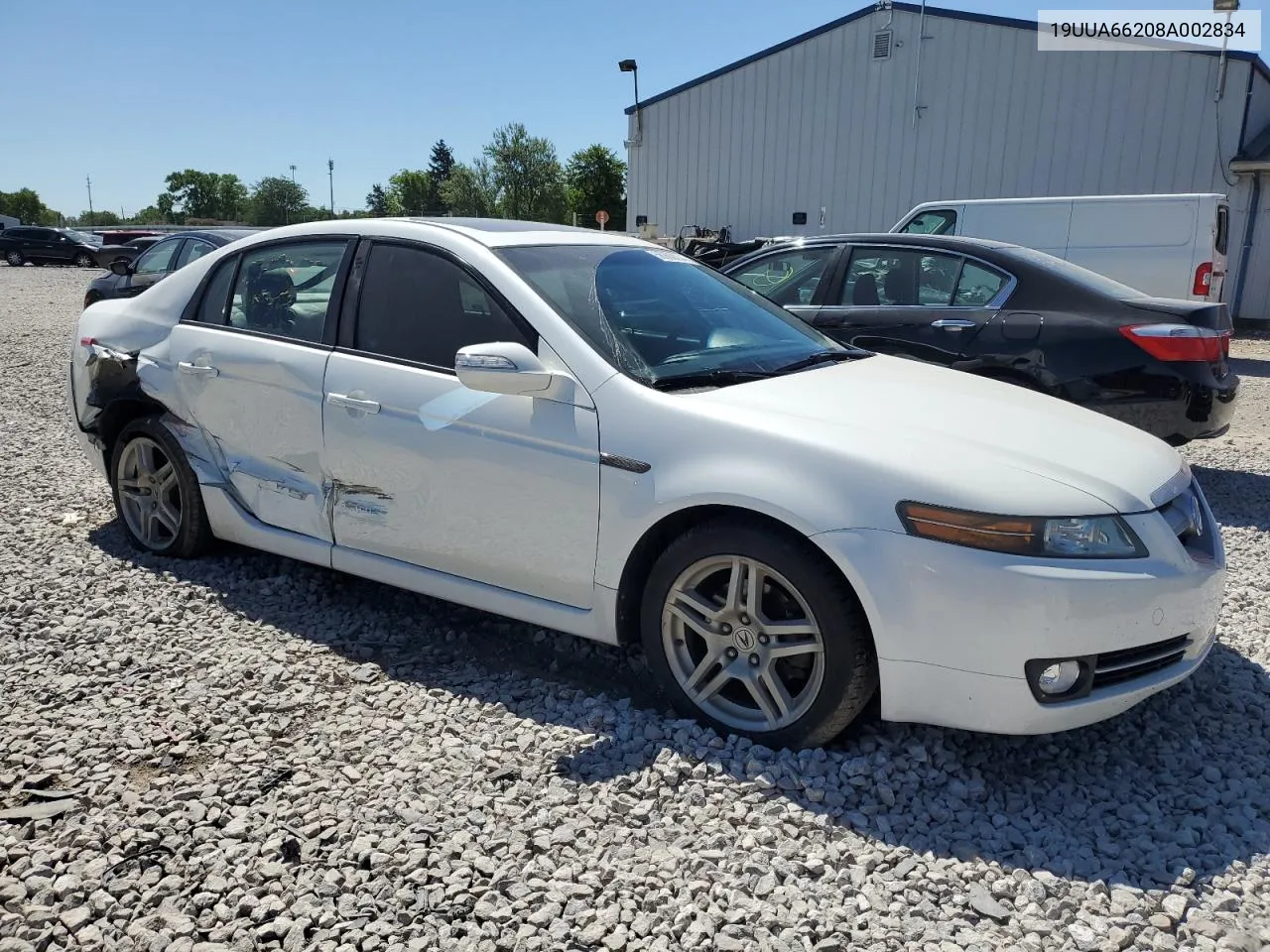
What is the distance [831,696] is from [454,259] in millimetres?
2064

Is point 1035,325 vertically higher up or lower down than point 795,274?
lower down

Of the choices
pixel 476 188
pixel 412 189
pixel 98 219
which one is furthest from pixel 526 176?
pixel 98 219

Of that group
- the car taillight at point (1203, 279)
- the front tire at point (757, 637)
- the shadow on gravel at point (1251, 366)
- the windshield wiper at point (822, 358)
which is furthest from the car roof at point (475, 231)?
the shadow on gravel at point (1251, 366)

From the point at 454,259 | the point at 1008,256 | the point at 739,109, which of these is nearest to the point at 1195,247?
the point at 1008,256

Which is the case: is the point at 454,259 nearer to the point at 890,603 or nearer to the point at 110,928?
the point at 890,603

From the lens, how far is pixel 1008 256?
5.94 metres

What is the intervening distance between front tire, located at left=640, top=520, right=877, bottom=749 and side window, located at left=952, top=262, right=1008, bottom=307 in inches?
147

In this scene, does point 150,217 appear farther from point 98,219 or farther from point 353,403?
point 353,403

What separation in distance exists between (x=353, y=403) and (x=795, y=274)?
13.0ft

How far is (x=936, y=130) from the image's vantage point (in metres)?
19.1

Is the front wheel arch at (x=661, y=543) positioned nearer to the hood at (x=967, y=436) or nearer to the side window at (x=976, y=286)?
the hood at (x=967, y=436)

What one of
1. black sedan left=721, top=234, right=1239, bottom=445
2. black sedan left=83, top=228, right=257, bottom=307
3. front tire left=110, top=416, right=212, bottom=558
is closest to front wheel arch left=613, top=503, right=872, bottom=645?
front tire left=110, top=416, right=212, bottom=558

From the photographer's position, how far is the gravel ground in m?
2.22

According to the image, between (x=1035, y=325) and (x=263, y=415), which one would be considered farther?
(x=1035, y=325)
